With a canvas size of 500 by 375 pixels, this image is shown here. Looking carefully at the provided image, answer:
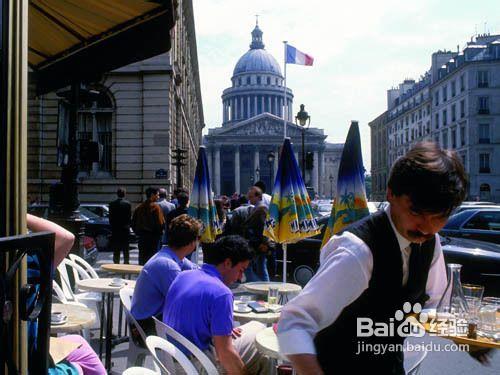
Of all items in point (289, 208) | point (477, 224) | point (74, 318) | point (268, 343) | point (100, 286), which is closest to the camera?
point (268, 343)

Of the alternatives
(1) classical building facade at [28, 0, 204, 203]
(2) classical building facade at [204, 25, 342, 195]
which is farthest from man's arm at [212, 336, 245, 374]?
(2) classical building facade at [204, 25, 342, 195]

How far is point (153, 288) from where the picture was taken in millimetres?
4070

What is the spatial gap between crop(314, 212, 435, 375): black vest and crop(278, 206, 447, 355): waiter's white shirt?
39mm

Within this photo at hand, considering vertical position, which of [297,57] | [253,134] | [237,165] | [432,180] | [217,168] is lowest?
[432,180]

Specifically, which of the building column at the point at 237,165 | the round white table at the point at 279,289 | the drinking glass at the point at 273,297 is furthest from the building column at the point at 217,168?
the drinking glass at the point at 273,297

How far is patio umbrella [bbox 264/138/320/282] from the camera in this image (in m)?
6.63

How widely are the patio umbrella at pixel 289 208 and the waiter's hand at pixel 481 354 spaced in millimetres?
3821

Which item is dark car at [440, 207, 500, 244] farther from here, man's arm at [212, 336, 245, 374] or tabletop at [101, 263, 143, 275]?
man's arm at [212, 336, 245, 374]

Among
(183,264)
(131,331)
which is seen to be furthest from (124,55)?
(131,331)

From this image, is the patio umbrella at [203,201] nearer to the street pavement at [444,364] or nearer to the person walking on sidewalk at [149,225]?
the person walking on sidewalk at [149,225]

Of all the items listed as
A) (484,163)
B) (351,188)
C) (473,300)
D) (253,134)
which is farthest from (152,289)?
(253,134)

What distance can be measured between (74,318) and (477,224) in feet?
30.6

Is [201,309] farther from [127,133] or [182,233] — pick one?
[127,133]

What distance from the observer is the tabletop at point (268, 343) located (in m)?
3.12
